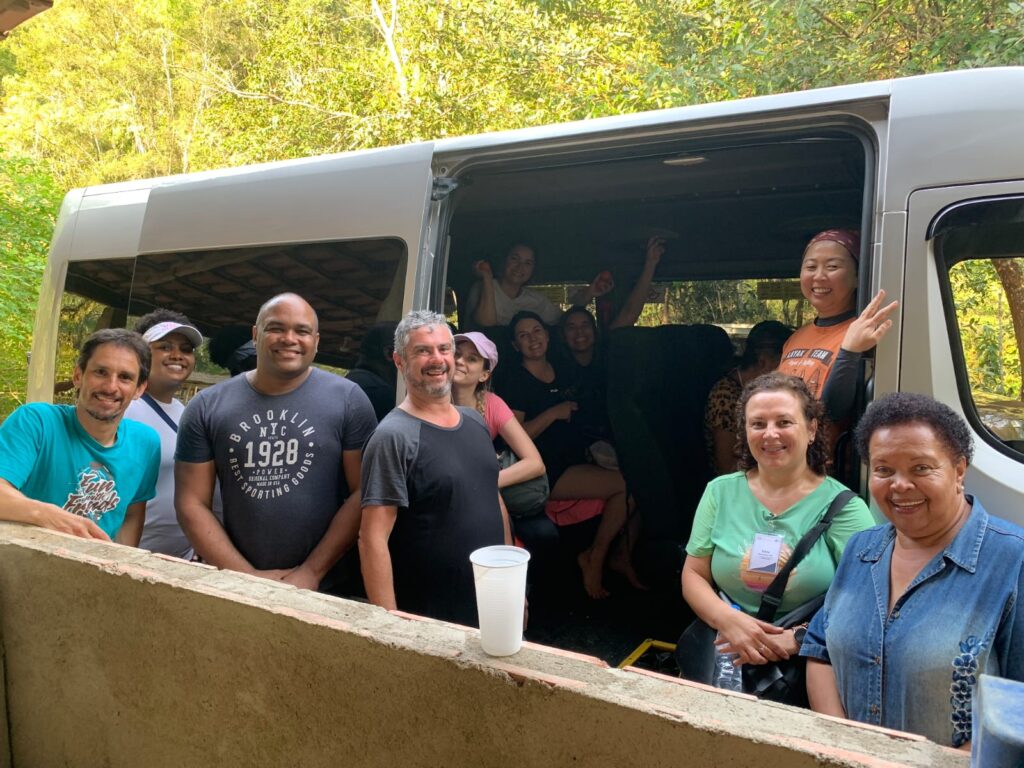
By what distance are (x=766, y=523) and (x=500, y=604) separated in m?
1.13

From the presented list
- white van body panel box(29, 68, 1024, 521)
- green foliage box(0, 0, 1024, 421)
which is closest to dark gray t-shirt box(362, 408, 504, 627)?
white van body panel box(29, 68, 1024, 521)

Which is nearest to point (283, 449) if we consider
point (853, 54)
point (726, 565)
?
point (726, 565)

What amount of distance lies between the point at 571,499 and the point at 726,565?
1879 mm

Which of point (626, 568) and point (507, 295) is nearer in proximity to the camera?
point (626, 568)

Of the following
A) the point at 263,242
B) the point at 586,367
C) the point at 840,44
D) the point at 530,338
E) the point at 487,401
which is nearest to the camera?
the point at 487,401

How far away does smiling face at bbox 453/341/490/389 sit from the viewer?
129 inches

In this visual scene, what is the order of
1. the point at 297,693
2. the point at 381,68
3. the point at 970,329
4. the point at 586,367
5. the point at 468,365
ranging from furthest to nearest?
the point at 381,68
the point at 586,367
the point at 468,365
the point at 970,329
the point at 297,693

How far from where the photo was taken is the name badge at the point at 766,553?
7.59 feet

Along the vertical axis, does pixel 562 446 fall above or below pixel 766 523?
above

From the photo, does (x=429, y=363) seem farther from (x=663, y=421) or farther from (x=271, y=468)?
(x=663, y=421)

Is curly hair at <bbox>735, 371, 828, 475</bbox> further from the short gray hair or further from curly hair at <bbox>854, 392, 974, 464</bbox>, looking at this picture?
the short gray hair

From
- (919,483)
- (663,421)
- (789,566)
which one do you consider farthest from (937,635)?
(663,421)

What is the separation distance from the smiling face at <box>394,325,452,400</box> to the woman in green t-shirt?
980 mm

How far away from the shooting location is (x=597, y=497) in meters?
4.26
